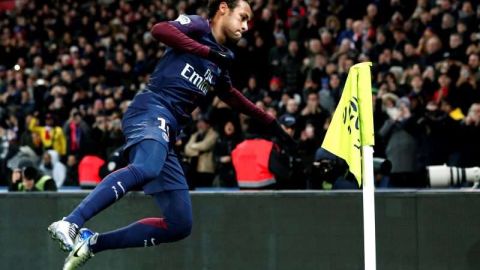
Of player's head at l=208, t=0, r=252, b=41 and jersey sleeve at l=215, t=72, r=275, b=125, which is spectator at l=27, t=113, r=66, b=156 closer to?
jersey sleeve at l=215, t=72, r=275, b=125

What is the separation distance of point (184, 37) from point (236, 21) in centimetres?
52

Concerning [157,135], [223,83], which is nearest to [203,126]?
[223,83]

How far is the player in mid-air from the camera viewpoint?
6219 millimetres

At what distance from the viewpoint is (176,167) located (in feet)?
21.9

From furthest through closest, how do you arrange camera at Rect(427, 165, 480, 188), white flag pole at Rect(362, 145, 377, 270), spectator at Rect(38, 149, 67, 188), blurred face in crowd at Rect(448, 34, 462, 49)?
spectator at Rect(38, 149, 67, 188)
blurred face in crowd at Rect(448, 34, 462, 49)
camera at Rect(427, 165, 480, 188)
white flag pole at Rect(362, 145, 377, 270)

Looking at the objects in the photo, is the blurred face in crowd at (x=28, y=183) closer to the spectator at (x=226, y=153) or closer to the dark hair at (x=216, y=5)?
the spectator at (x=226, y=153)

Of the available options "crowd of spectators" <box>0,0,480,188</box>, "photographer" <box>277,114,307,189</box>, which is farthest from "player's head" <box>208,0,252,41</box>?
"photographer" <box>277,114,307,189</box>

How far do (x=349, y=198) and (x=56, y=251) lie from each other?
2577 mm

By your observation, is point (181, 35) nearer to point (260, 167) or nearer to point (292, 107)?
point (260, 167)

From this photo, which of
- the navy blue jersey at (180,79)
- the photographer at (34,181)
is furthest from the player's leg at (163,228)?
the photographer at (34,181)

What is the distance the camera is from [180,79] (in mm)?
6602

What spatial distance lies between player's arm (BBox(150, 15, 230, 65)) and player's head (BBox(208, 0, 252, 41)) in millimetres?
276

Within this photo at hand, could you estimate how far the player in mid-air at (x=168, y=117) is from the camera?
6219 millimetres

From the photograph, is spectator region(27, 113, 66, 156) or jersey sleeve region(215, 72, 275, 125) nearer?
jersey sleeve region(215, 72, 275, 125)
